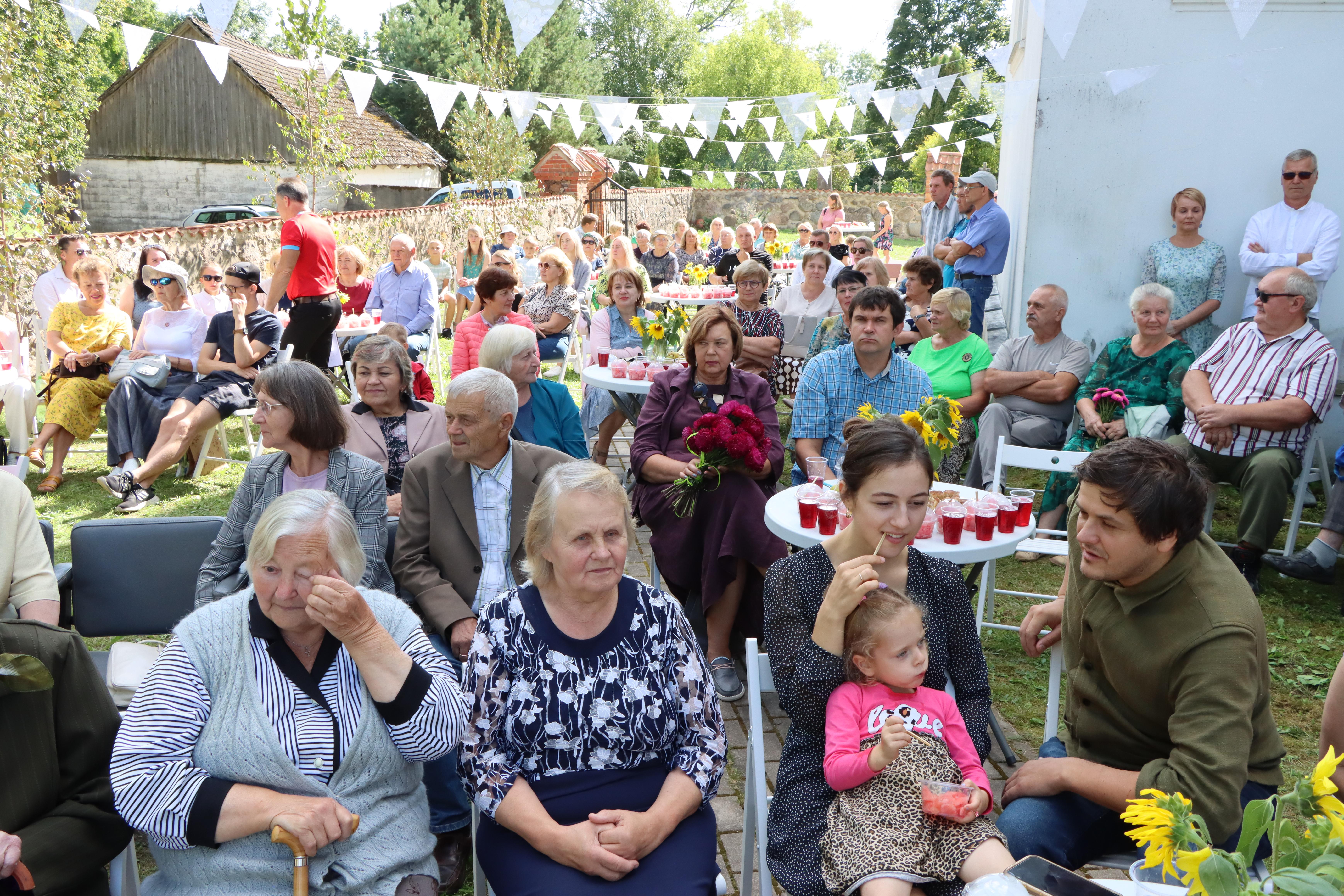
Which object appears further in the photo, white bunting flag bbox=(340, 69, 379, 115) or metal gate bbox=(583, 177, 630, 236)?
metal gate bbox=(583, 177, 630, 236)

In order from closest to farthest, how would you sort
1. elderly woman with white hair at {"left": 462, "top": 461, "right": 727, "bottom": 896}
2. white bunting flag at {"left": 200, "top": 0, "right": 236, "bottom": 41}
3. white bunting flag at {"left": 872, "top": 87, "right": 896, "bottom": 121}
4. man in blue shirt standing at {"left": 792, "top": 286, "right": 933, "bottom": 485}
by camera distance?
elderly woman with white hair at {"left": 462, "top": 461, "right": 727, "bottom": 896} < man in blue shirt standing at {"left": 792, "top": 286, "right": 933, "bottom": 485} < white bunting flag at {"left": 200, "top": 0, "right": 236, "bottom": 41} < white bunting flag at {"left": 872, "top": 87, "right": 896, "bottom": 121}

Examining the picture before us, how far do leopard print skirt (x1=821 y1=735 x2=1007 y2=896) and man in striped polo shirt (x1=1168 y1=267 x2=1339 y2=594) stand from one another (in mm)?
3524

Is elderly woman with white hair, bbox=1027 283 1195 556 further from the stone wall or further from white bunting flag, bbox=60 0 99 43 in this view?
the stone wall

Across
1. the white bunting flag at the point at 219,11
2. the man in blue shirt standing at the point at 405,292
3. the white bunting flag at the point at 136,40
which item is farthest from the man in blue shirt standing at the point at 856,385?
the white bunting flag at the point at 136,40

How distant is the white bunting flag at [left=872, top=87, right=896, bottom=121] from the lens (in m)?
11.6

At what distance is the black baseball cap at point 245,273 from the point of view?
20.5 ft

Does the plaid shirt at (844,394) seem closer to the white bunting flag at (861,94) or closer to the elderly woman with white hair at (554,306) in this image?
the elderly woman with white hair at (554,306)

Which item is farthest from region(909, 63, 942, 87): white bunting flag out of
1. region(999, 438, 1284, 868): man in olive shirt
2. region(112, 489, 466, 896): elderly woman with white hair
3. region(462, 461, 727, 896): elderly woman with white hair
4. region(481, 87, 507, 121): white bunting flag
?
region(112, 489, 466, 896): elderly woman with white hair

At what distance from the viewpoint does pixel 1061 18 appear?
629 centimetres

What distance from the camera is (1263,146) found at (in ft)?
20.8

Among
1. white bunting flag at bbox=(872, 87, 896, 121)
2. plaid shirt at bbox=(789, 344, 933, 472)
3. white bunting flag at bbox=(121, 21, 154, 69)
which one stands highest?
white bunting flag at bbox=(872, 87, 896, 121)

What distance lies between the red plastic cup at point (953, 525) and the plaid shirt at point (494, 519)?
1.43 m

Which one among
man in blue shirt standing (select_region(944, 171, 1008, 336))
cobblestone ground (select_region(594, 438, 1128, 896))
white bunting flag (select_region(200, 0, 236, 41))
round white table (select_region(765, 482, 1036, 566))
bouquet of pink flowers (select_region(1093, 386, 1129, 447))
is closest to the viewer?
cobblestone ground (select_region(594, 438, 1128, 896))

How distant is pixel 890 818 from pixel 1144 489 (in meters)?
0.87
